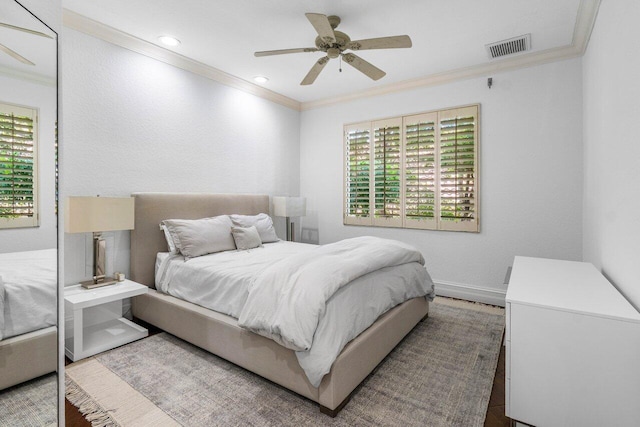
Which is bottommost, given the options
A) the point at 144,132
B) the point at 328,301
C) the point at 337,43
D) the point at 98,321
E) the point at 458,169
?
the point at 98,321

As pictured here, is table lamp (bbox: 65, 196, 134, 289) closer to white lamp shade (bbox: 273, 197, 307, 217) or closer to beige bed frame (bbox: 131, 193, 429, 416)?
beige bed frame (bbox: 131, 193, 429, 416)

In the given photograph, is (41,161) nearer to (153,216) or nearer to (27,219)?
(27,219)

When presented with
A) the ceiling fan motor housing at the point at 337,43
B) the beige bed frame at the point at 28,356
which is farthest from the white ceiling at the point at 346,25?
the beige bed frame at the point at 28,356

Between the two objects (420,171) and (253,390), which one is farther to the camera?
(420,171)

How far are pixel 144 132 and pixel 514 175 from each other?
13.1ft

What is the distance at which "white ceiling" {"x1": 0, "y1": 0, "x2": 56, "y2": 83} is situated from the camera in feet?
3.41

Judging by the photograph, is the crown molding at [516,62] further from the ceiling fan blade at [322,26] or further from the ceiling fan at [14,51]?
the ceiling fan at [14,51]

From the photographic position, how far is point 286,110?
16.3 ft

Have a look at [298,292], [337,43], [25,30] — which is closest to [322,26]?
[337,43]

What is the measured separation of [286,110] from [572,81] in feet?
11.7

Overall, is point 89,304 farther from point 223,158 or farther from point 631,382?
point 631,382

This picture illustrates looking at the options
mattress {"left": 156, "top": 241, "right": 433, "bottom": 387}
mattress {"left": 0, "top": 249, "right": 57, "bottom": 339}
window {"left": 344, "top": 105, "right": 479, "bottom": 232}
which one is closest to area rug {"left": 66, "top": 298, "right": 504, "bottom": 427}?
mattress {"left": 156, "top": 241, "right": 433, "bottom": 387}

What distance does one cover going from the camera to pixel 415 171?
13.5ft

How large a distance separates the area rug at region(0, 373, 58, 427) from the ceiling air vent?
4.08m
